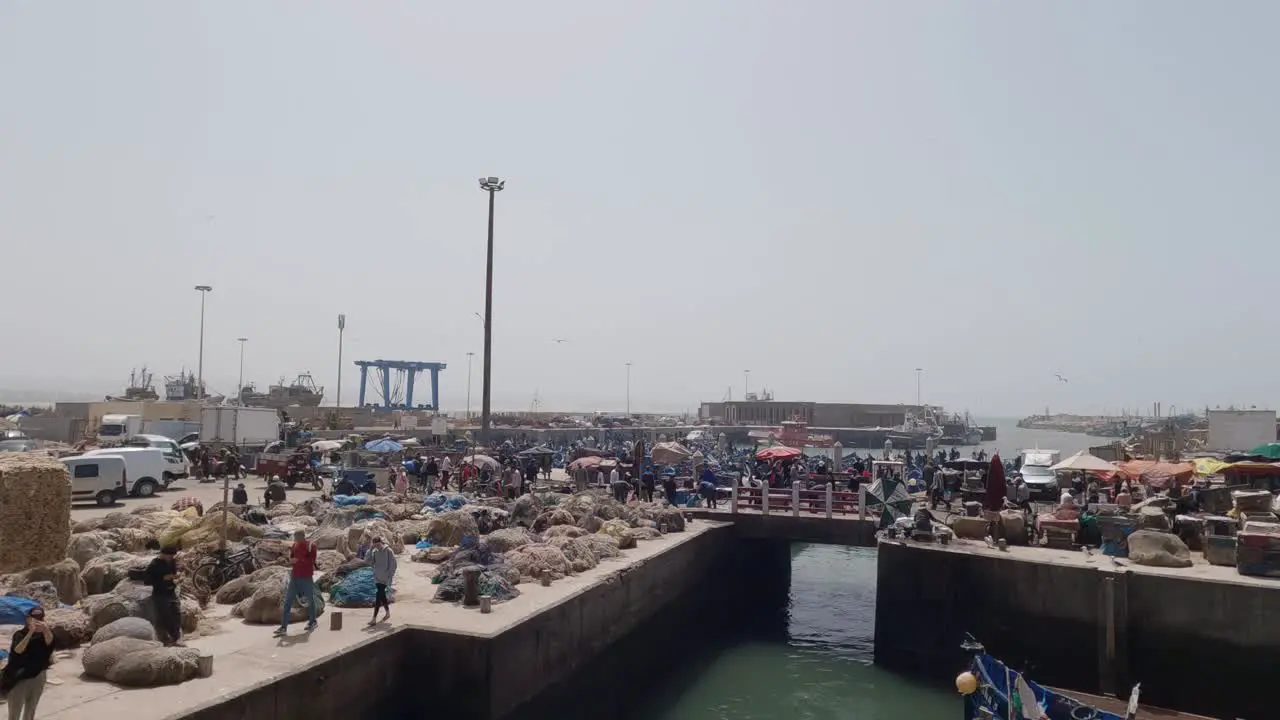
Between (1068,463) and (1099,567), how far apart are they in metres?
11.0

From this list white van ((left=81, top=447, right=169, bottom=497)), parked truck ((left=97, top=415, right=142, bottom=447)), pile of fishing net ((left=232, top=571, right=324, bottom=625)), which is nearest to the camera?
pile of fishing net ((left=232, top=571, right=324, bottom=625))

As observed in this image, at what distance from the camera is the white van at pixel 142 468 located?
28.5m

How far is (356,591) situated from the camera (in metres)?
15.0

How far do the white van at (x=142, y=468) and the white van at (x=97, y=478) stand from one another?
81cm

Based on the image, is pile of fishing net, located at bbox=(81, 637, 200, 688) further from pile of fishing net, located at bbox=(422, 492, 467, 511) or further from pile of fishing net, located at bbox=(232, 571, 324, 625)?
pile of fishing net, located at bbox=(422, 492, 467, 511)

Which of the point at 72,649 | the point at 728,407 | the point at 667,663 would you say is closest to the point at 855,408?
the point at 728,407

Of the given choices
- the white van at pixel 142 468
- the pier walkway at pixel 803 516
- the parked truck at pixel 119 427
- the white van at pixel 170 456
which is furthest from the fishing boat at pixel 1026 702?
the parked truck at pixel 119 427

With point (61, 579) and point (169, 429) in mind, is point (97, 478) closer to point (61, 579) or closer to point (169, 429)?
point (61, 579)

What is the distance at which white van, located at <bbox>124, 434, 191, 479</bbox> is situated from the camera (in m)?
31.5

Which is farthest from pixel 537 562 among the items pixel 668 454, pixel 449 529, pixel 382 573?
pixel 668 454

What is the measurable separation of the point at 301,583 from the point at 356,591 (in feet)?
6.52

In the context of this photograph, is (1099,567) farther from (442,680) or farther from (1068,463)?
(442,680)

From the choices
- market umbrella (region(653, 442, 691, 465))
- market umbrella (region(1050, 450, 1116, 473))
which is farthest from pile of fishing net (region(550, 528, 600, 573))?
market umbrella (region(653, 442, 691, 465))

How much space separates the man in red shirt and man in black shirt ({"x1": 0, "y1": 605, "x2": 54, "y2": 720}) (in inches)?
166
